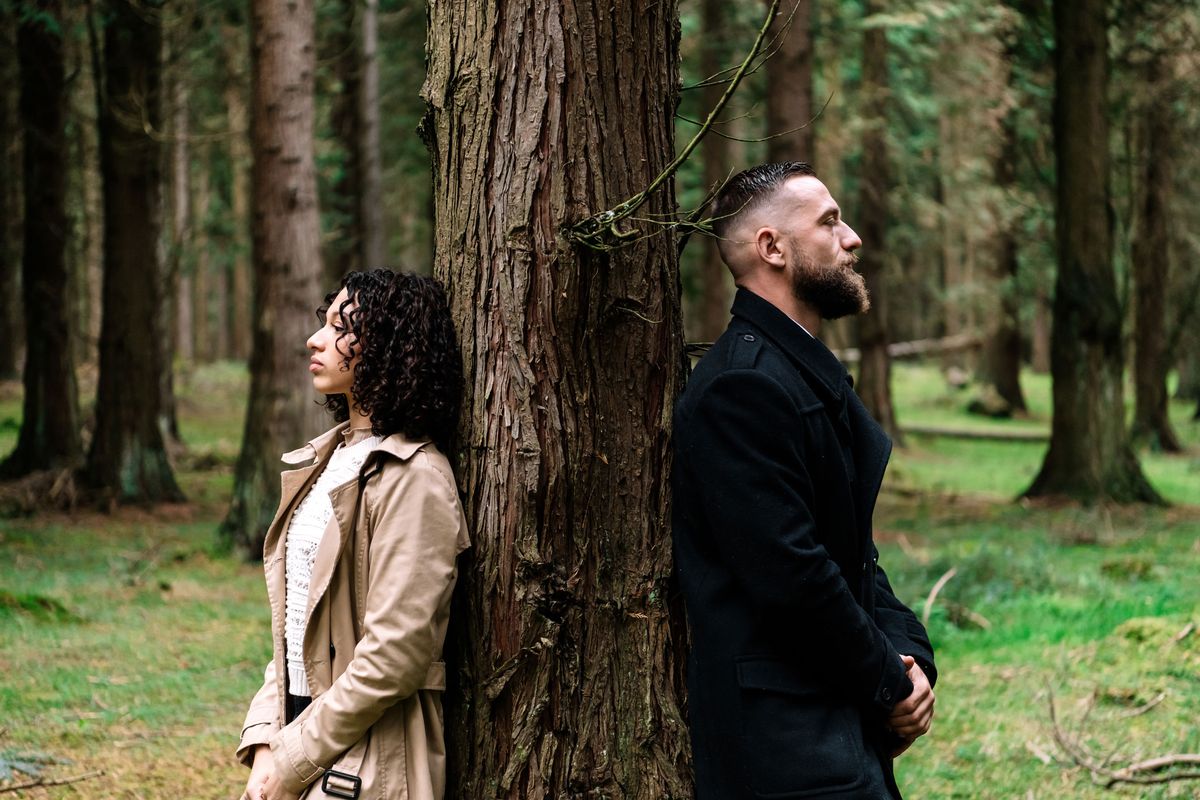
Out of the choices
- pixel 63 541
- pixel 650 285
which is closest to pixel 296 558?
pixel 650 285

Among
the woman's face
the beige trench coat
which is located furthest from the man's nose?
the woman's face

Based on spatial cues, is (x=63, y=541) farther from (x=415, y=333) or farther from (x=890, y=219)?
(x=890, y=219)

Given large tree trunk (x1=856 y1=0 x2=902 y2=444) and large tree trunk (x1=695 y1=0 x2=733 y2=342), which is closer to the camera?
large tree trunk (x1=695 y1=0 x2=733 y2=342)

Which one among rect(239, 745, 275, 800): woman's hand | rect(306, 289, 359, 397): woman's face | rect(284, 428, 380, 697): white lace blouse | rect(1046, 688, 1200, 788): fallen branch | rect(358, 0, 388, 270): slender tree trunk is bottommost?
rect(1046, 688, 1200, 788): fallen branch

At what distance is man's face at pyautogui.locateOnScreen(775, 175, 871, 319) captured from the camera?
3.39 meters

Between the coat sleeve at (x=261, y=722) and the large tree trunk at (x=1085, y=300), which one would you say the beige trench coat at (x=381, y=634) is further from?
the large tree trunk at (x=1085, y=300)

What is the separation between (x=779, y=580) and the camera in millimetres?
2973

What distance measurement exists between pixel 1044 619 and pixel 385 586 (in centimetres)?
685

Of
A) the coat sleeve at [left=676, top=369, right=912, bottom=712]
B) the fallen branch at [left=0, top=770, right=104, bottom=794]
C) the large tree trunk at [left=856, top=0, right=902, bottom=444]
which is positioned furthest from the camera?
the large tree trunk at [left=856, top=0, right=902, bottom=444]

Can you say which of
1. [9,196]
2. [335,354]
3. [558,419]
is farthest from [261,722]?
[9,196]

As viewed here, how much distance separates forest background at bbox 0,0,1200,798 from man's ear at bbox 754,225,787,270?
27cm

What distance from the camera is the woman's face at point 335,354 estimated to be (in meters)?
3.36

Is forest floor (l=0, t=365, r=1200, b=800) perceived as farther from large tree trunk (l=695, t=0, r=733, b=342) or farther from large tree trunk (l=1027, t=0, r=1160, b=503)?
large tree trunk (l=695, t=0, r=733, b=342)

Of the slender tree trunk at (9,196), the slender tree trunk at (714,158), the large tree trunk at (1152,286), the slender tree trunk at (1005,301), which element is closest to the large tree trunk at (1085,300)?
the slender tree trunk at (714,158)
